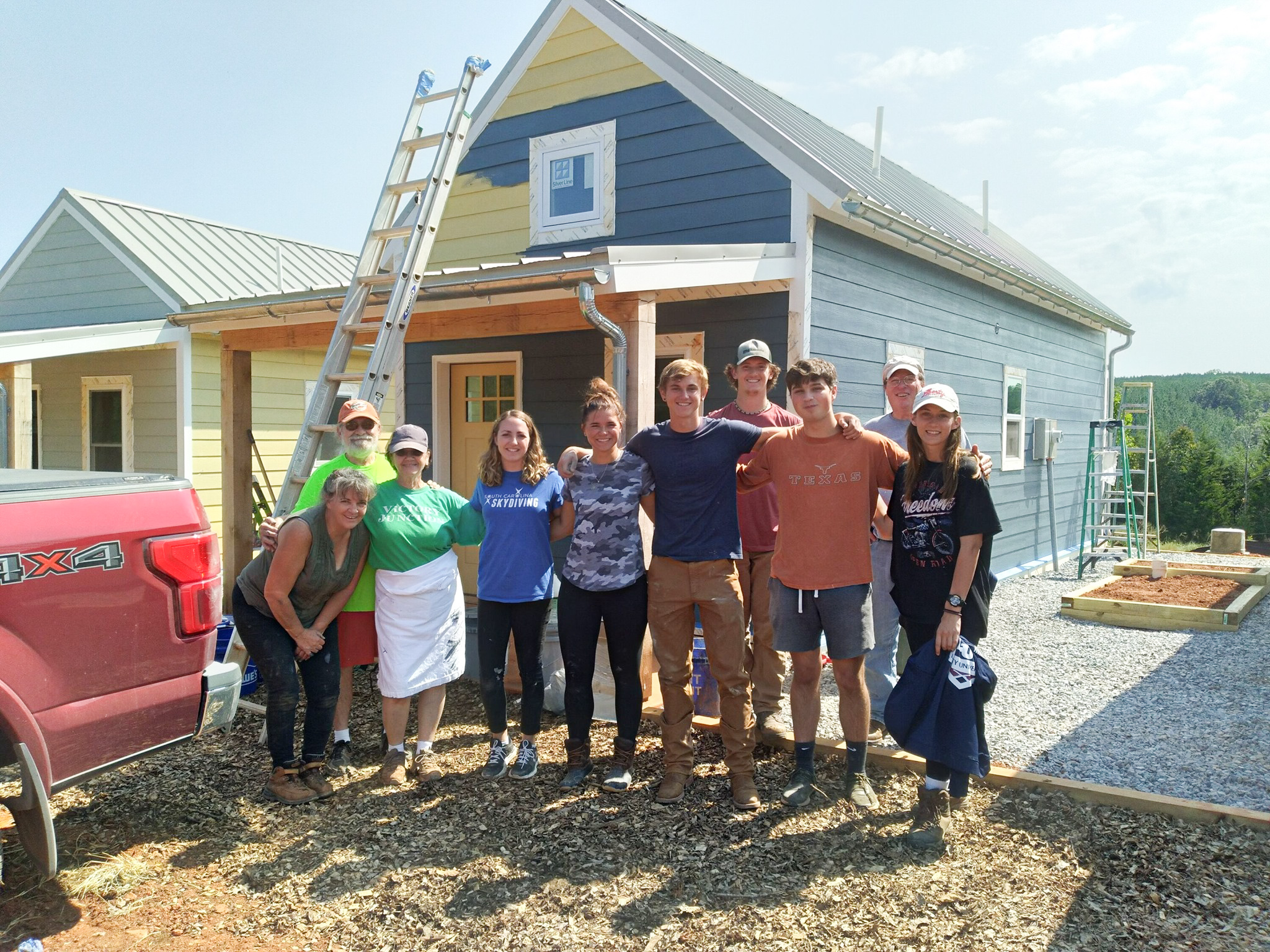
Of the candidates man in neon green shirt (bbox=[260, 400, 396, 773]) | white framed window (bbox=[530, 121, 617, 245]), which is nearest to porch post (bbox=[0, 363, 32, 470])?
white framed window (bbox=[530, 121, 617, 245])

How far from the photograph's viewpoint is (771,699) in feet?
14.9

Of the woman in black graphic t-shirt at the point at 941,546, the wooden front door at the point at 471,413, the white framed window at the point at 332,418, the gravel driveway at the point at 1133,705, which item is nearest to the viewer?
the woman in black graphic t-shirt at the point at 941,546

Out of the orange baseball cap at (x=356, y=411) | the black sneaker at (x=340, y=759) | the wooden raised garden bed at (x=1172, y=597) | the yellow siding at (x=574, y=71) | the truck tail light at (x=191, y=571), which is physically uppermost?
the yellow siding at (x=574, y=71)

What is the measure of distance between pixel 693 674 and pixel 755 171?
12.5 ft

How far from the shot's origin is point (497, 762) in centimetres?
412

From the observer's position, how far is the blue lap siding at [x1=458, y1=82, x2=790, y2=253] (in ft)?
21.6

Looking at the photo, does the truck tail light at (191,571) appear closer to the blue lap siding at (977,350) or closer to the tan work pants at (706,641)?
the tan work pants at (706,641)

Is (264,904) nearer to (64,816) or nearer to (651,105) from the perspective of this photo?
(64,816)

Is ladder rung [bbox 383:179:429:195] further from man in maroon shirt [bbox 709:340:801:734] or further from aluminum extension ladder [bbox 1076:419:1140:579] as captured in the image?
aluminum extension ladder [bbox 1076:419:1140:579]

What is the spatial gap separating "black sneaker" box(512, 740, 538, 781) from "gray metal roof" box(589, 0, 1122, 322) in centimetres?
423

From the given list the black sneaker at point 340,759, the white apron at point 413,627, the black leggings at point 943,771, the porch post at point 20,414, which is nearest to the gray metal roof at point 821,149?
the black leggings at point 943,771

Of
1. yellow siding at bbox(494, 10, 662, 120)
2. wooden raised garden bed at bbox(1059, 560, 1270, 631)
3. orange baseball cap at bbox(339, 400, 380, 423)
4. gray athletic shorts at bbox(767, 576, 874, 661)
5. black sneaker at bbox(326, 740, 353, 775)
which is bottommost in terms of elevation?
black sneaker at bbox(326, 740, 353, 775)

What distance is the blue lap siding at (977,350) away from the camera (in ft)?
22.2

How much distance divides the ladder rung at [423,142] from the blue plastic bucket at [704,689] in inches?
127
